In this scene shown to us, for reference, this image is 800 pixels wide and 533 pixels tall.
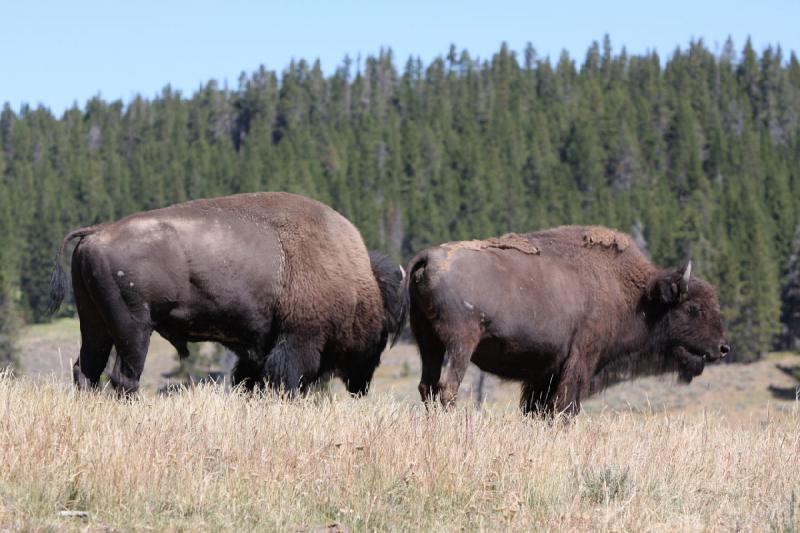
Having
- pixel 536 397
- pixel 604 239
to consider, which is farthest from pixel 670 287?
pixel 536 397

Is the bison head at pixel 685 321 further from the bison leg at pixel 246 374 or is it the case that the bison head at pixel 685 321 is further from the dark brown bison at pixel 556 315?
the bison leg at pixel 246 374

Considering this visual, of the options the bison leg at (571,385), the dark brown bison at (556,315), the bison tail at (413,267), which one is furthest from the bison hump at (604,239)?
the bison tail at (413,267)

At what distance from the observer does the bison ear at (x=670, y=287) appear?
10.3 metres

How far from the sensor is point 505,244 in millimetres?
9469

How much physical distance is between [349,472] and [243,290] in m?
3.25

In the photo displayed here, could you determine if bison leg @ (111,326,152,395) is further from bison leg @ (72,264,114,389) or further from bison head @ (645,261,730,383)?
bison head @ (645,261,730,383)

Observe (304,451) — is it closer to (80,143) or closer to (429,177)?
A: (429,177)

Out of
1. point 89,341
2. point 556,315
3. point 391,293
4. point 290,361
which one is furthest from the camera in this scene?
point 391,293

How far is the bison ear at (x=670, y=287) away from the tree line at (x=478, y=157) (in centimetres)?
6751

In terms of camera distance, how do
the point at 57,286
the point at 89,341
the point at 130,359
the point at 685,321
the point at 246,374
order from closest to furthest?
the point at 130,359
the point at 89,341
the point at 57,286
the point at 246,374
the point at 685,321

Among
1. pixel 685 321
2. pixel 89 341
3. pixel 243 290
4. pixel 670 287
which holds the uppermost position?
pixel 670 287

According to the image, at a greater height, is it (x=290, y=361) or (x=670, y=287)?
(x=670, y=287)

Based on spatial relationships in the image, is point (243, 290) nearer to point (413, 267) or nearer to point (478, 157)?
point (413, 267)

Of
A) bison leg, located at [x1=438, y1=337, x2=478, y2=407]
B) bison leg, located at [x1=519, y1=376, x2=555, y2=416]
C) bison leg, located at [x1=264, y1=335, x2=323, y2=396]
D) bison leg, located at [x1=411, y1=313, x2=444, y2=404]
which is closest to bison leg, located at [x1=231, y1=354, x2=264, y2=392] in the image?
bison leg, located at [x1=264, y1=335, x2=323, y2=396]
